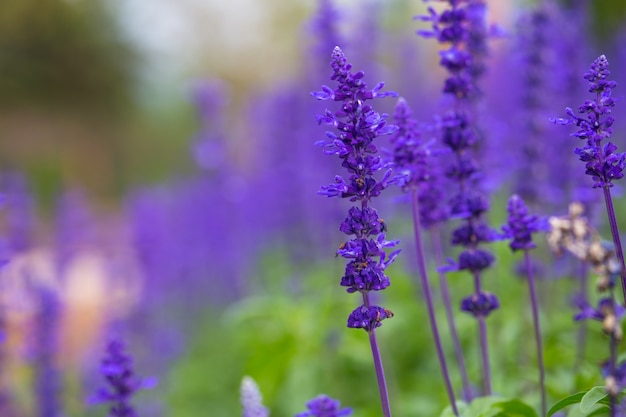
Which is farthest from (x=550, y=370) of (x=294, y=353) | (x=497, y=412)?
(x=294, y=353)

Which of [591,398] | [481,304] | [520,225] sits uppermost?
[520,225]

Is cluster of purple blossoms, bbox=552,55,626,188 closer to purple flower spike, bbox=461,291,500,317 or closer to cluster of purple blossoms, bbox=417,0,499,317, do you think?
cluster of purple blossoms, bbox=417,0,499,317

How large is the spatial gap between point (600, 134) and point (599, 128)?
21mm

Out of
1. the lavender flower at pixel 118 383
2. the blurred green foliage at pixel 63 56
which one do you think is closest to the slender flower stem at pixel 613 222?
the lavender flower at pixel 118 383

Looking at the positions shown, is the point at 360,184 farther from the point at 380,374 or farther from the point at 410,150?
the point at 410,150

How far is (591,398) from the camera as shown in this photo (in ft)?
8.16

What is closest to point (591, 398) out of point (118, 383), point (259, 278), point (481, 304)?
point (481, 304)

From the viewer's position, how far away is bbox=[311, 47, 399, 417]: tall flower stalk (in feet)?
7.79

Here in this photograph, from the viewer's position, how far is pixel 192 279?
1115 cm

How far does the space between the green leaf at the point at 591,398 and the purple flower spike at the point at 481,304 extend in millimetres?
673

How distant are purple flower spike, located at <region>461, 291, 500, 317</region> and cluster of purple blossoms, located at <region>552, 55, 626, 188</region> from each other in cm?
88

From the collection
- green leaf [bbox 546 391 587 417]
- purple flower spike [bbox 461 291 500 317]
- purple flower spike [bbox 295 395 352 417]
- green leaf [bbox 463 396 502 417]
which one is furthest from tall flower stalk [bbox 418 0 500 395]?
purple flower spike [bbox 295 395 352 417]

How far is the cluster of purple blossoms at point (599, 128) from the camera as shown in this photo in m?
2.33

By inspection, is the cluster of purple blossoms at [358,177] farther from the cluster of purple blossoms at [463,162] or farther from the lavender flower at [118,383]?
the lavender flower at [118,383]
